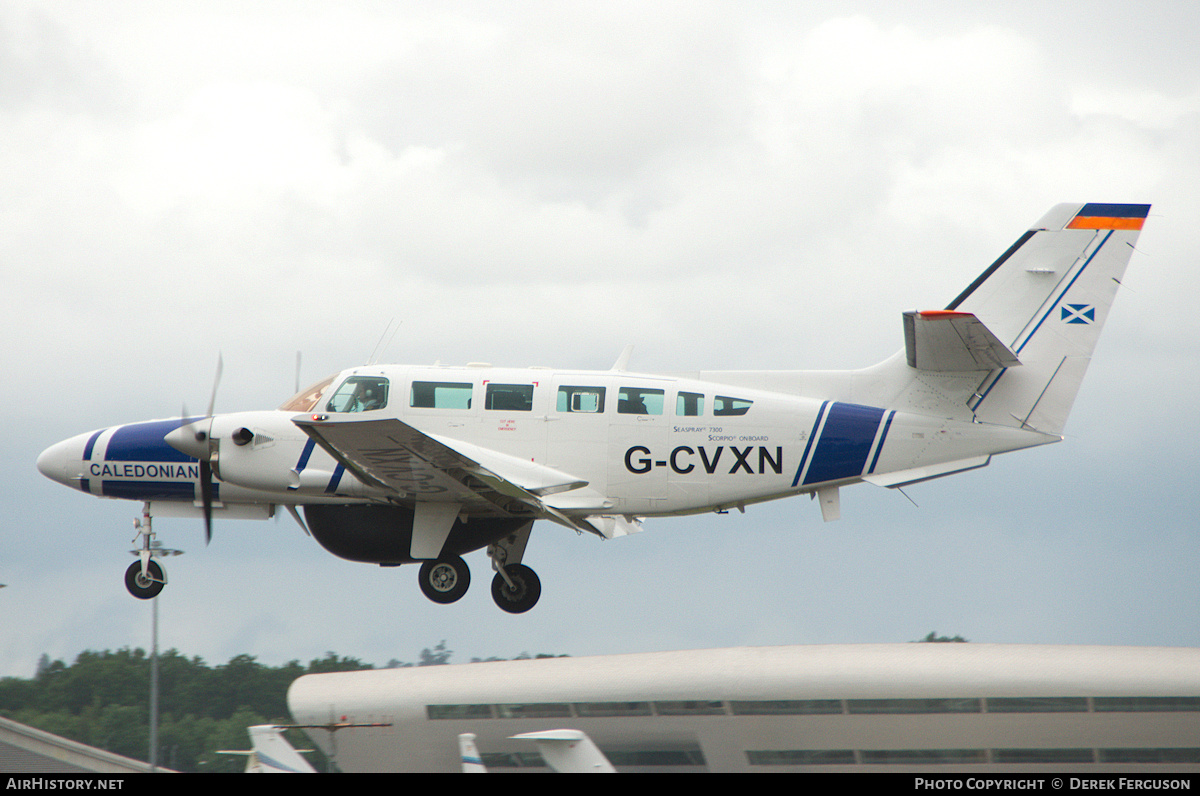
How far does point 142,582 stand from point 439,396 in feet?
21.1

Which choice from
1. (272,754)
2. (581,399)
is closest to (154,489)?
(272,754)

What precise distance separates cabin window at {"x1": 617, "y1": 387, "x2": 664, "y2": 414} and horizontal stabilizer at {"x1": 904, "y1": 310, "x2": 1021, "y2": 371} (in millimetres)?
4161

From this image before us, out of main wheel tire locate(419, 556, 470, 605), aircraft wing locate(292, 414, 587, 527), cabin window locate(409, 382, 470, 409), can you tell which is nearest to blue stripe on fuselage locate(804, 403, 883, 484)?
aircraft wing locate(292, 414, 587, 527)

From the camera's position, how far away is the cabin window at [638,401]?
18389 millimetres

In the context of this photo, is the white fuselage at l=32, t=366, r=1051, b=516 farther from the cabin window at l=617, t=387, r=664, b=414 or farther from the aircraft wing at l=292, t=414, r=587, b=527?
the aircraft wing at l=292, t=414, r=587, b=527

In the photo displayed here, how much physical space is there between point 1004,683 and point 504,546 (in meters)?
10.8

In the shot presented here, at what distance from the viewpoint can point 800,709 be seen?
24.1 m

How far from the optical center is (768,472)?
18469 mm

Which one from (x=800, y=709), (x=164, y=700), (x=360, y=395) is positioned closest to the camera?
(x=360, y=395)

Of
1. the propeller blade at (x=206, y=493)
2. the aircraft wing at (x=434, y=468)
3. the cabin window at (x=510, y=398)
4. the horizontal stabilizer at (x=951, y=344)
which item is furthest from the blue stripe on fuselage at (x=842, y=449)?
the propeller blade at (x=206, y=493)

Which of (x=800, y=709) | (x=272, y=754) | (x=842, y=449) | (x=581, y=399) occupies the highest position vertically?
(x=581, y=399)

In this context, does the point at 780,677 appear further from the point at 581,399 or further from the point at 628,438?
the point at 581,399

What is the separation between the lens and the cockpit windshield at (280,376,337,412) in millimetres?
18828
